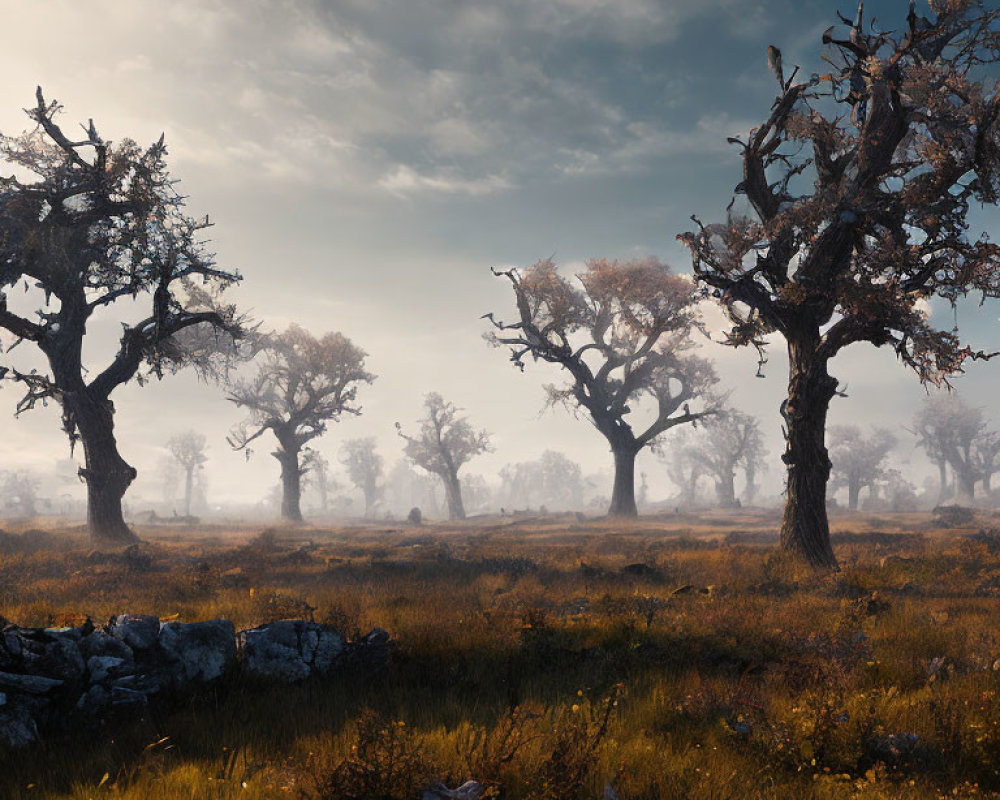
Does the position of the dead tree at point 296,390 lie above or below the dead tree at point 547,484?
above

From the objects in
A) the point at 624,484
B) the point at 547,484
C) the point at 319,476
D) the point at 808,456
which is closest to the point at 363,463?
the point at 319,476

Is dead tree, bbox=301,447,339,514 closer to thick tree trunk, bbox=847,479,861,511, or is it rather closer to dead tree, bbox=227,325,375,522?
dead tree, bbox=227,325,375,522

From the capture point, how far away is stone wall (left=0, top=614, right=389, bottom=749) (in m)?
4.36

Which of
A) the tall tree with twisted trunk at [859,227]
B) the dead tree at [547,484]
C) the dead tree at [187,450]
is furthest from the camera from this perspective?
the dead tree at [547,484]

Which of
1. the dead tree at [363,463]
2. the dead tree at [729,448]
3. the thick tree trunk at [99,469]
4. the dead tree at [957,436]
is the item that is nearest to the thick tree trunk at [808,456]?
the thick tree trunk at [99,469]

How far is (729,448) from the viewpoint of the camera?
250 ft

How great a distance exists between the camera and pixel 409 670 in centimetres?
589

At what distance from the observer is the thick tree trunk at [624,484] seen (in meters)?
36.3

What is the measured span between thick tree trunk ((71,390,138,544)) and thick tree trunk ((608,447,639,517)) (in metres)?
26.5

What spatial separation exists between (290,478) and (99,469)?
81.4 feet

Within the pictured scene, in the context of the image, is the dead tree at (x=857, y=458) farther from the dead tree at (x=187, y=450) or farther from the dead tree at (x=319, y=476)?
the dead tree at (x=187, y=450)

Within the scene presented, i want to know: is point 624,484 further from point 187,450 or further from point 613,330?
point 187,450

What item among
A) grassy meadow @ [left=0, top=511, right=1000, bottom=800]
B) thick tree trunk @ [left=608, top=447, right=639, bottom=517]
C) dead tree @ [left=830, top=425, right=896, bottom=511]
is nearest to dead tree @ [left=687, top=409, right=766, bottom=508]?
dead tree @ [left=830, top=425, right=896, bottom=511]

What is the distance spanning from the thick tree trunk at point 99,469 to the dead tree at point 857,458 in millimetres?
73275
